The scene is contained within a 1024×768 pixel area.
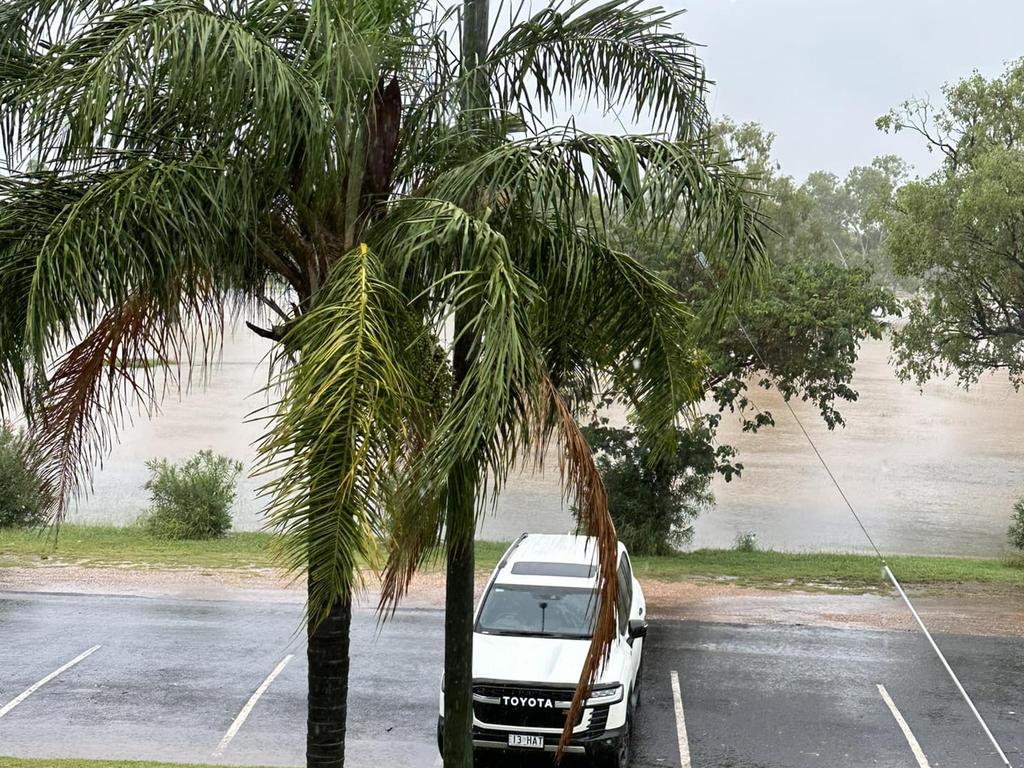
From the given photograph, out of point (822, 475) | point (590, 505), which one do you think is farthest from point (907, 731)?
point (822, 475)

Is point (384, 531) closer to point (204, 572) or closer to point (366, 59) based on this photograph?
point (366, 59)

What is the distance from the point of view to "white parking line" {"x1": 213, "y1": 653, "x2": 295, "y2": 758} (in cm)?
1049

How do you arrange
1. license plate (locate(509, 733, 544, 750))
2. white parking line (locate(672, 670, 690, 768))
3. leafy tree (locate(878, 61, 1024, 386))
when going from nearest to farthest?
license plate (locate(509, 733, 544, 750))
white parking line (locate(672, 670, 690, 768))
leafy tree (locate(878, 61, 1024, 386))

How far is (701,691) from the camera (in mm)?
12289

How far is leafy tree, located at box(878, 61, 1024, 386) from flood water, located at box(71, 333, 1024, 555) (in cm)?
690

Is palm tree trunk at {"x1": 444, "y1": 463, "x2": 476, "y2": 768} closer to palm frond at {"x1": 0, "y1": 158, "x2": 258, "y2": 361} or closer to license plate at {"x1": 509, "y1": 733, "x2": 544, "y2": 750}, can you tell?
license plate at {"x1": 509, "y1": 733, "x2": 544, "y2": 750}

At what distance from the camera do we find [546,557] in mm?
11977

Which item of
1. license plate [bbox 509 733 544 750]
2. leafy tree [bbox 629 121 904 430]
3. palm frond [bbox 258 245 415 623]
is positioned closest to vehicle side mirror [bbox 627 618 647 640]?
license plate [bbox 509 733 544 750]

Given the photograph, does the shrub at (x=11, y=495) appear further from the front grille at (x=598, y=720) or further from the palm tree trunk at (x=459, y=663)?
the palm tree trunk at (x=459, y=663)

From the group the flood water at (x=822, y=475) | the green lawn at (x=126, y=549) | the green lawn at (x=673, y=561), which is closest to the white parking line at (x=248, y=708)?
the green lawn at (x=673, y=561)

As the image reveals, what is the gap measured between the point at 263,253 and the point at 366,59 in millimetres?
1437

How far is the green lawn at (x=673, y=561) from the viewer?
1875 centimetres

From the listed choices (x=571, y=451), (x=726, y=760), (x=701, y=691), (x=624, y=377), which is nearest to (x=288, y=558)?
(x=571, y=451)

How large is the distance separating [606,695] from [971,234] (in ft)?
40.7
